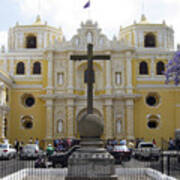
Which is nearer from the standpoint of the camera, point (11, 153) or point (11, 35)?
point (11, 153)

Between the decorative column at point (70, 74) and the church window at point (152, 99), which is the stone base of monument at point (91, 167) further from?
the church window at point (152, 99)

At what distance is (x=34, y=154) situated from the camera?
953 inches

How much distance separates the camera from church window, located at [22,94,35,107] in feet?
121

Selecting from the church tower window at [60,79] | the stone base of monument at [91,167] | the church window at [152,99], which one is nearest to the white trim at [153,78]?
the church window at [152,99]

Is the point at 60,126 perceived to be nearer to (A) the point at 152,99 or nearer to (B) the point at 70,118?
(B) the point at 70,118

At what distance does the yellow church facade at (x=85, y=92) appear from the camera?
3538 centimetres

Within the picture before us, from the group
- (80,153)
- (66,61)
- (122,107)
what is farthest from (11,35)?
(80,153)

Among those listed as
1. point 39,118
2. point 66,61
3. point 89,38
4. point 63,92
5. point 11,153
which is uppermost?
point 89,38

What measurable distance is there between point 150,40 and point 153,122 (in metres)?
8.88

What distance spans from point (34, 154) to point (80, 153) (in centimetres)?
1213

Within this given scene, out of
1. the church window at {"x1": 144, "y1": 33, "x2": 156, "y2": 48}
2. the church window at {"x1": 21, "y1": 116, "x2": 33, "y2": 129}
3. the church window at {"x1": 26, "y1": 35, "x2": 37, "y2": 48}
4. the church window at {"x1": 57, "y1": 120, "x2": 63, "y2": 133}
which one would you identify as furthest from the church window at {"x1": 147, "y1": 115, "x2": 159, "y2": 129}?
the church window at {"x1": 26, "y1": 35, "x2": 37, "y2": 48}

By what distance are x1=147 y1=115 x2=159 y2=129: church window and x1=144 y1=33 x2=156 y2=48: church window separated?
7909mm

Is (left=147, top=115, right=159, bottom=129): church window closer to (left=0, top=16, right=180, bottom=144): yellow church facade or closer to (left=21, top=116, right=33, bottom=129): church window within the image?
(left=0, top=16, right=180, bottom=144): yellow church facade

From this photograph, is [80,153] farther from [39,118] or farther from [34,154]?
[39,118]
